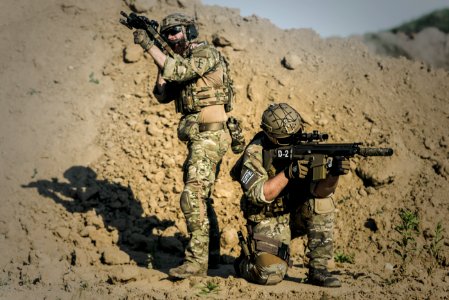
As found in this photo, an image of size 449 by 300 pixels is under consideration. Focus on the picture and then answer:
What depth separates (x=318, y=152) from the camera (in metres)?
5.95

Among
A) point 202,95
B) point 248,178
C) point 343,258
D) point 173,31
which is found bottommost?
point 343,258

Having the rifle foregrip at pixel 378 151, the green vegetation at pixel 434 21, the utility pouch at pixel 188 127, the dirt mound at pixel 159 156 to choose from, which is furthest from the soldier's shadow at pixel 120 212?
the green vegetation at pixel 434 21

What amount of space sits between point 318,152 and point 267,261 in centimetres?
123

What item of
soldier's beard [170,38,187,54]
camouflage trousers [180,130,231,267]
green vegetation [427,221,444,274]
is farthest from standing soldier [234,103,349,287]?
green vegetation [427,221,444,274]

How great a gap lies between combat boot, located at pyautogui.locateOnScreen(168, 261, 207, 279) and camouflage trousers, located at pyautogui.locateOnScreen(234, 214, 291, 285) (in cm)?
46

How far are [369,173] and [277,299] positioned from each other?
3.55 meters

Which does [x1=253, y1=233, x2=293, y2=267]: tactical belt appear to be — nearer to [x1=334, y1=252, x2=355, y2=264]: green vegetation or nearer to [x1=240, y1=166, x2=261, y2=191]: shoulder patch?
[x1=240, y1=166, x2=261, y2=191]: shoulder patch

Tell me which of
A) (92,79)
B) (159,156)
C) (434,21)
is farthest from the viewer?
(92,79)

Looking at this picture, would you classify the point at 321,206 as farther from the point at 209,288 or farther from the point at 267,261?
the point at 209,288

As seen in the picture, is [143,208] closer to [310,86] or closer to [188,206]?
[188,206]

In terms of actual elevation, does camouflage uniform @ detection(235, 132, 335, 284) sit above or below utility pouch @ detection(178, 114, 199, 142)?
below

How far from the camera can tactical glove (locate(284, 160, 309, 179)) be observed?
5875 millimetres

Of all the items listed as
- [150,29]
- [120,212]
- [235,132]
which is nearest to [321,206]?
[235,132]

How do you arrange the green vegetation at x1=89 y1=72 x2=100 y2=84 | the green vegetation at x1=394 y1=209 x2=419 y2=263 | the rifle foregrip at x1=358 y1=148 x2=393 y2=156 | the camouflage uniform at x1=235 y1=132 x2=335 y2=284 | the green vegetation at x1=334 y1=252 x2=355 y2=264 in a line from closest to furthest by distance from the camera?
the rifle foregrip at x1=358 y1=148 x2=393 y2=156 → the camouflage uniform at x1=235 y1=132 x2=335 y2=284 → the green vegetation at x1=394 y1=209 x2=419 y2=263 → the green vegetation at x1=334 y1=252 x2=355 y2=264 → the green vegetation at x1=89 y1=72 x2=100 y2=84
